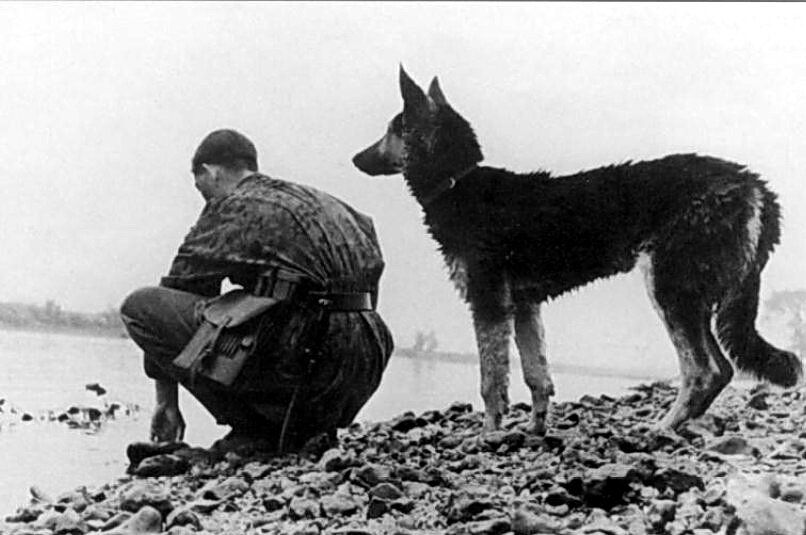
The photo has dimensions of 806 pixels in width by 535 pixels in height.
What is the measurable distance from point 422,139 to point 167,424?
117cm

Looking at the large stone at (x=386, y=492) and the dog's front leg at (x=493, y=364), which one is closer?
the large stone at (x=386, y=492)

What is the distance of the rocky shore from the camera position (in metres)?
2.32

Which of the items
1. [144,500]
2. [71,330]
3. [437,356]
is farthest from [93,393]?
[437,356]

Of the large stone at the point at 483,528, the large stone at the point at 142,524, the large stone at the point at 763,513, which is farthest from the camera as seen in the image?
the large stone at the point at 142,524

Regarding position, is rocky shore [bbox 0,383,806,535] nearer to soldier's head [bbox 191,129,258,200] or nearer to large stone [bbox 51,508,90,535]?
large stone [bbox 51,508,90,535]

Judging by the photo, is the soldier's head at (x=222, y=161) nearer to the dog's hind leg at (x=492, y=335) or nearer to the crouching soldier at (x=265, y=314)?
the crouching soldier at (x=265, y=314)

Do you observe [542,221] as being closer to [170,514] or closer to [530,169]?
[530,169]

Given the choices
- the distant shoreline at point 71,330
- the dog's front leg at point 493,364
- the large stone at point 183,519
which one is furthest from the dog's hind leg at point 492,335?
the distant shoreline at point 71,330

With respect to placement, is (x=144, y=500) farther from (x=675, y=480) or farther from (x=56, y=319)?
(x=675, y=480)

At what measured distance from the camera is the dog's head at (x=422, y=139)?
293 centimetres

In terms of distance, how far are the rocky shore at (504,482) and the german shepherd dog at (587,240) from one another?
113mm

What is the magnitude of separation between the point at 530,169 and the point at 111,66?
4.59 ft

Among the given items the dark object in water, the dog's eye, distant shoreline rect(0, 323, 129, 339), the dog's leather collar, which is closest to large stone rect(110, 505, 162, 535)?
the dark object in water

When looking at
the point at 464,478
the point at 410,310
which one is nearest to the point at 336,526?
the point at 464,478
